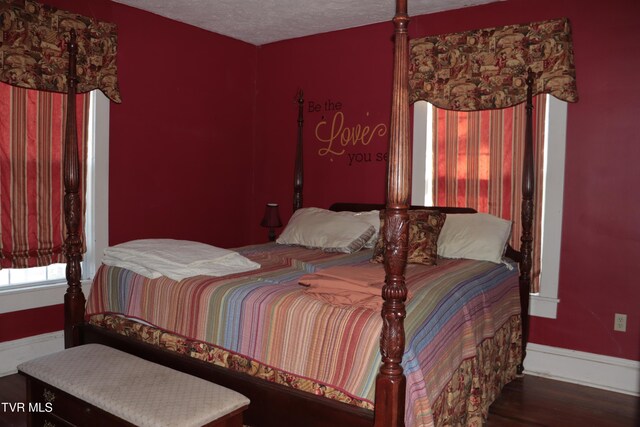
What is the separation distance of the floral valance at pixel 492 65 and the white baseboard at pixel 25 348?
3078 millimetres

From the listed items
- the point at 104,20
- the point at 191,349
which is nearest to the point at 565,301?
the point at 191,349

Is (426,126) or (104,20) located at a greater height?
(104,20)

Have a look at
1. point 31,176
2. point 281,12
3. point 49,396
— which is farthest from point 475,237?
point 31,176

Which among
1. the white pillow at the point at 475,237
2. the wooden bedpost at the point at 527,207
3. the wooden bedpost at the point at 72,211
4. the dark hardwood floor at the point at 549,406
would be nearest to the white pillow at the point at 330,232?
the white pillow at the point at 475,237

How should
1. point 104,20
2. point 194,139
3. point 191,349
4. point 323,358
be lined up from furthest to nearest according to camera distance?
point 194,139
point 104,20
point 191,349
point 323,358

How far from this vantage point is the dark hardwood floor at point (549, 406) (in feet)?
9.12

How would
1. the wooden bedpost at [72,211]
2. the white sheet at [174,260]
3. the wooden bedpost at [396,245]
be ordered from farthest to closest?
the wooden bedpost at [72,211], the white sheet at [174,260], the wooden bedpost at [396,245]

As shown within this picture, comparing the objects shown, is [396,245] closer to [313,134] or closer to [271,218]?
[271,218]

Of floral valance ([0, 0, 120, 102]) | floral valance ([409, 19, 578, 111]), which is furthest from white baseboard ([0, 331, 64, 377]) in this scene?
floral valance ([409, 19, 578, 111])

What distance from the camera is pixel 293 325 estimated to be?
83.7 inches

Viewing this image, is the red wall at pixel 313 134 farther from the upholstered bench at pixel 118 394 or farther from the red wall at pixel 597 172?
the upholstered bench at pixel 118 394

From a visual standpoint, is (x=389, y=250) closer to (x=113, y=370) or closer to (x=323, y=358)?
(x=323, y=358)

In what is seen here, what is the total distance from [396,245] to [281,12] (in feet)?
8.95

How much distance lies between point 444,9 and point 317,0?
96 centimetres
